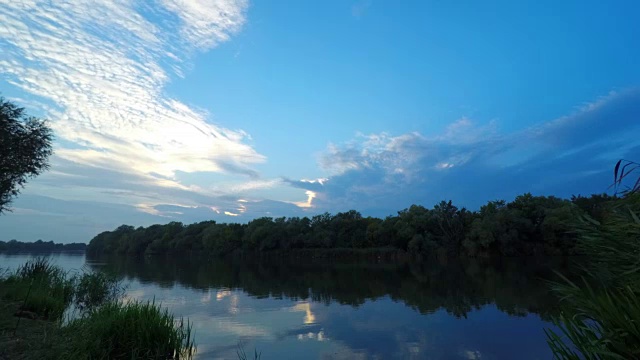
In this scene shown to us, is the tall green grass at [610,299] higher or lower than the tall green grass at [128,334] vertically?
higher

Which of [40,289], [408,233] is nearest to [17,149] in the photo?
[40,289]

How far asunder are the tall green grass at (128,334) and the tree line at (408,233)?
53175mm

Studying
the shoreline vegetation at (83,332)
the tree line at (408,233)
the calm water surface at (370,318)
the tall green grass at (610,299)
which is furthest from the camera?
the tree line at (408,233)

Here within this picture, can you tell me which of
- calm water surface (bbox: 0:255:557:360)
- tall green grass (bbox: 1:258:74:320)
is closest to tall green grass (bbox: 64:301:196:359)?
tall green grass (bbox: 1:258:74:320)

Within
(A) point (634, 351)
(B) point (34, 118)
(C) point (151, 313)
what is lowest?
(C) point (151, 313)

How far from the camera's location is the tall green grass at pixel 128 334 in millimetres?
10703

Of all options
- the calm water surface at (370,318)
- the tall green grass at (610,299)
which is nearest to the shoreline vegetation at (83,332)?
the calm water surface at (370,318)

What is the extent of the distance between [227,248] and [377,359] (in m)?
108

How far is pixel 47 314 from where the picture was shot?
52.9 ft

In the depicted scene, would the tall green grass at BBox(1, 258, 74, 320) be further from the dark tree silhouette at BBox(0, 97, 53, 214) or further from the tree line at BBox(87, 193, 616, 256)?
the tree line at BBox(87, 193, 616, 256)

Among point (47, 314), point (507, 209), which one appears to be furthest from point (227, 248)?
point (47, 314)

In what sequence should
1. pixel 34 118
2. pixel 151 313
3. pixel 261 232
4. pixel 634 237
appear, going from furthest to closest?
pixel 261 232 < pixel 34 118 < pixel 151 313 < pixel 634 237

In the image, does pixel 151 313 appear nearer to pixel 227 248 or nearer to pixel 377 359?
pixel 377 359

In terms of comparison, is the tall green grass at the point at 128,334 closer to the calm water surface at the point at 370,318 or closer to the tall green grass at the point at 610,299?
the calm water surface at the point at 370,318
